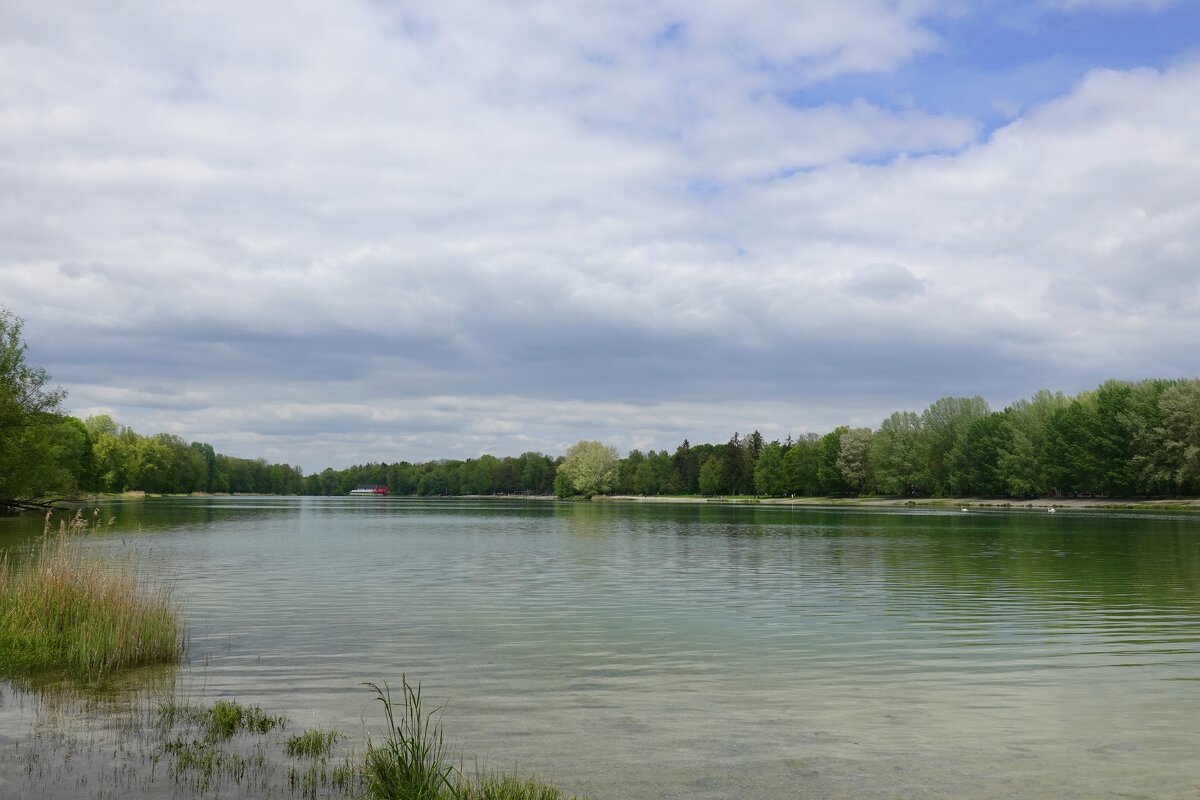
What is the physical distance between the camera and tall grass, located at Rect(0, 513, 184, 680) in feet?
52.8

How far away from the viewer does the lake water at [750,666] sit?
36.5ft

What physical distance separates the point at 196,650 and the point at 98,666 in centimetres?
325

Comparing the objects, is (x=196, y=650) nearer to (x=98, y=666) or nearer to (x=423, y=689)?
(x=98, y=666)

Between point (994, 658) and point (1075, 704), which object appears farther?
point (994, 658)

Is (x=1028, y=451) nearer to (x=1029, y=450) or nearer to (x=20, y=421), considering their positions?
(x=1029, y=450)

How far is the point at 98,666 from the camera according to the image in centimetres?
1591

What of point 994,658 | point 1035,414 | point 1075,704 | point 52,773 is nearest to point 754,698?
point 1075,704

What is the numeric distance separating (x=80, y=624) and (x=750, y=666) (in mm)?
12745

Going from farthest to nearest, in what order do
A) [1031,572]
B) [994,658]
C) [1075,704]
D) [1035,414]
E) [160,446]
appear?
[160,446] → [1035,414] → [1031,572] → [994,658] → [1075,704]

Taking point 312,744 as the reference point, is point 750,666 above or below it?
below

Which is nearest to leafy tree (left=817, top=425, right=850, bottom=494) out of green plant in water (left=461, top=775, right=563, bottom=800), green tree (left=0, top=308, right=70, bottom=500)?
green tree (left=0, top=308, right=70, bottom=500)

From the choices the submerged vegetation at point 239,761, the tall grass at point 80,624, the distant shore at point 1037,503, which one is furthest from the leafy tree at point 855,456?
the submerged vegetation at point 239,761

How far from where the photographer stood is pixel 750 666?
18.0 metres

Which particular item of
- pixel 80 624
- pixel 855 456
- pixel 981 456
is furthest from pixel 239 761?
pixel 855 456
